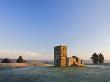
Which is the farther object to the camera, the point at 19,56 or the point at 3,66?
the point at 19,56

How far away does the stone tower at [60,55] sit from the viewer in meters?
121

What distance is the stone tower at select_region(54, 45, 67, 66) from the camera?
121 meters

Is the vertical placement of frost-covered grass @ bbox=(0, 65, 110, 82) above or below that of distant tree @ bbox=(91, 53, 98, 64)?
below

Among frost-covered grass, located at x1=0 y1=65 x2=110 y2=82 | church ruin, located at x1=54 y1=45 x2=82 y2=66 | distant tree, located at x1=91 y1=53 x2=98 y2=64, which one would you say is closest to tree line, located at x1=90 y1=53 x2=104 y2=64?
distant tree, located at x1=91 y1=53 x2=98 y2=64

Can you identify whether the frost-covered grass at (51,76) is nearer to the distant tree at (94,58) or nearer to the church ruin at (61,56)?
the church ruin at (61,56)

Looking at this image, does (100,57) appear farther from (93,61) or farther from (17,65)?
(17,65)

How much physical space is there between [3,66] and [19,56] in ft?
91.3

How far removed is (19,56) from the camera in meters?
143

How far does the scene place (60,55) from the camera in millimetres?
120688

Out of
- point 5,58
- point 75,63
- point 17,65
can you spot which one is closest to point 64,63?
point 75,63

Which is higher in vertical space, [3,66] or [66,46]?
[66,46]

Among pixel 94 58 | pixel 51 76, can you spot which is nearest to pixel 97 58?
pixel 94 58

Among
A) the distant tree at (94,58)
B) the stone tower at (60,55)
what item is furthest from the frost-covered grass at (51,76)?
the distant tree at (94,58)

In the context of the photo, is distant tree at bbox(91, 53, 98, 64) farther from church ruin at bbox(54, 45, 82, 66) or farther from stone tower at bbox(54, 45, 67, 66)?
stone tower at bbox(54, 45, 67, 66)
